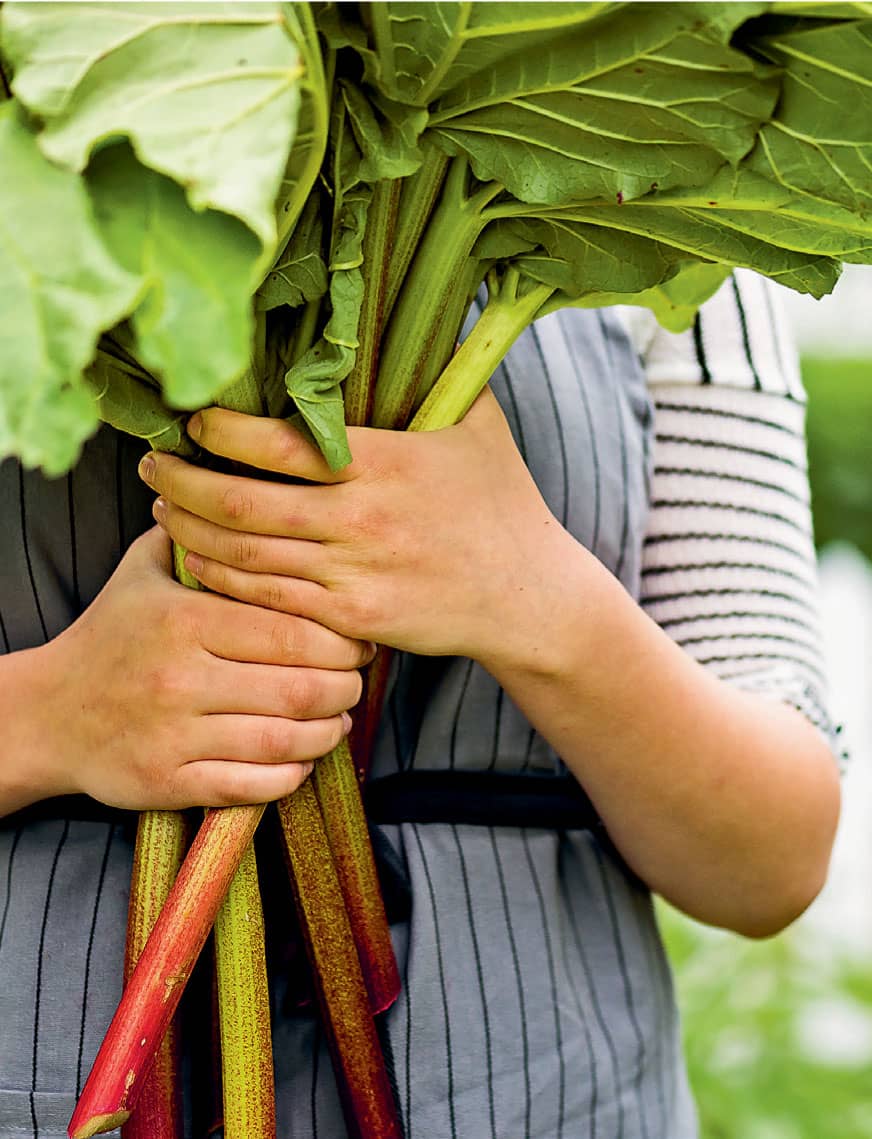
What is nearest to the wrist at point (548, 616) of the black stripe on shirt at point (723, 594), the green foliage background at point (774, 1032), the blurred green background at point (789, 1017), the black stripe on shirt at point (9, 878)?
the black stripe on shirt at point (723, 594)

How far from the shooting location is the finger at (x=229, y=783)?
0.71 m

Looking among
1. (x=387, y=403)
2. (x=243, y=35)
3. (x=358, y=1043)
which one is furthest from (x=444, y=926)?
(x=243, y=35)

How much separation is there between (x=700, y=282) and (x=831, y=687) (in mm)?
391

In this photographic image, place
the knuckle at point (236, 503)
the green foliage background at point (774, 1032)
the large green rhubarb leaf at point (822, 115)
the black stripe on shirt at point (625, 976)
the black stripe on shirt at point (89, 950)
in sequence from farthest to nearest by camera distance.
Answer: the green foliage background at point (774, 1032) < the black stripe on shirt at point (625, 976) < the black stripe on shirt at point (89, 950) < the knuckle at point (236, 503) < the large green rhubarb leaf at point (822, 115)

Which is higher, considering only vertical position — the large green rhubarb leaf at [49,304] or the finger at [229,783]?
the large green rhubarb leaf at [49,304]

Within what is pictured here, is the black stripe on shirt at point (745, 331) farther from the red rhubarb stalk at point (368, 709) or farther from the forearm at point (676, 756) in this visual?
the red rhubarb stalk at point (368, 709)

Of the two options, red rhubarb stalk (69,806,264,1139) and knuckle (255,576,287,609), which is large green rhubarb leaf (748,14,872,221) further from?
red rhubarb stalk (69,806,264,1139)

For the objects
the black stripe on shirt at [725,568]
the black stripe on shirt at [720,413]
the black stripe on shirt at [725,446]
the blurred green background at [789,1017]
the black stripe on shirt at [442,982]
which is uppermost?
the black stripe on shirt at [720,413]

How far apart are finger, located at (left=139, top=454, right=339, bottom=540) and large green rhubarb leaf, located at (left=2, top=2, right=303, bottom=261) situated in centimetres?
22

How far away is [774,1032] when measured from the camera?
8.03 ft

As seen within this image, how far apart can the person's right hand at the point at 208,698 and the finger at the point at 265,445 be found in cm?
8

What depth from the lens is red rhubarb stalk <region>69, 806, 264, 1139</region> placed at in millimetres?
656

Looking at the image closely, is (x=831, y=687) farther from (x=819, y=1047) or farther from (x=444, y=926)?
(x=819, y=1047)

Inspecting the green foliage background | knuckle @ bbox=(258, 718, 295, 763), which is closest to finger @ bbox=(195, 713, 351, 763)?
knuckle @ bbox=(258, 718, 295, 763)
